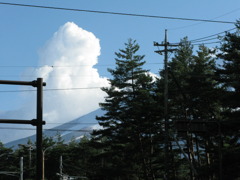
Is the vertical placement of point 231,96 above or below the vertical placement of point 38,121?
above

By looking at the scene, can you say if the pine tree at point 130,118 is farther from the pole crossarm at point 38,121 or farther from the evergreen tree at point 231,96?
the pole crossarm at point 38,121

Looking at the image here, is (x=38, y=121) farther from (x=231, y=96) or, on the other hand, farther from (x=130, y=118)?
(x=130, y=118)

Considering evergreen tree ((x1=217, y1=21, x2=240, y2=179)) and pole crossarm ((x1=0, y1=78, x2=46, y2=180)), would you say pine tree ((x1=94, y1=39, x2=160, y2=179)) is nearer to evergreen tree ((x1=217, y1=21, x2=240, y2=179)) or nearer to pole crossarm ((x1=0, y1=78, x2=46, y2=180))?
evergreen tree ((x1=217, y1=21, x2=240, y2=179))

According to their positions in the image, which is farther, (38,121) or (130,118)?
(130,118)

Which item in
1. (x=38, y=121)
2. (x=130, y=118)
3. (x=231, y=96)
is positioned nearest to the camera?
(x=38, y=121)

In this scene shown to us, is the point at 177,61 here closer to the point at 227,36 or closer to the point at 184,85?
the point at 184,85

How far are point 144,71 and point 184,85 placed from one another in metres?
6.99

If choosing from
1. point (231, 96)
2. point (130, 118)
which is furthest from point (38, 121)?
point (130, 118)

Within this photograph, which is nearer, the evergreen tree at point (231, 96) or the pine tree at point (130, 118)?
the evergreen tree at point (231, 96)

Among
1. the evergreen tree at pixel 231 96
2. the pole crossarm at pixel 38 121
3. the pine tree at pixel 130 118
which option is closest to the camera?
the pole crossarm at pixel 38 121

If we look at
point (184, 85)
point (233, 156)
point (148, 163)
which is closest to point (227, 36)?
point (233, 156)

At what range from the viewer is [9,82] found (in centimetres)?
1164

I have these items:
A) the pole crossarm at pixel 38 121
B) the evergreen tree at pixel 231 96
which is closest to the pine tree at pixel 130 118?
the evergreen tree at pixel 231 96

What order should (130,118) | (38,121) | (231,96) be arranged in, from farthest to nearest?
(130,118)
(231,96)
(38,121)
